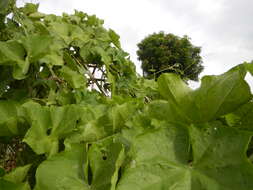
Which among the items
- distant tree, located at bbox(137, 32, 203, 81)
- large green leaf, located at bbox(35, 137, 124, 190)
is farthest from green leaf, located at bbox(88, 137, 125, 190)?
distant tree, located at bbox(137, 32, 203, 81)

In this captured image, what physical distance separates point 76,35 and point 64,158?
2.89 feet

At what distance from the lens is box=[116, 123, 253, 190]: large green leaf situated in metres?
0.40

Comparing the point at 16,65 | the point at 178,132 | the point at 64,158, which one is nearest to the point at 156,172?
the point at 178,132

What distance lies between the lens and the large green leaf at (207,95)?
0.44 metres

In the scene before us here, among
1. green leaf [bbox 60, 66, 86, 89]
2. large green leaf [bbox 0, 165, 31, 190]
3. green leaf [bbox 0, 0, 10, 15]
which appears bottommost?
Answer: large green leaf [bbox 0, 165, 31, 190]

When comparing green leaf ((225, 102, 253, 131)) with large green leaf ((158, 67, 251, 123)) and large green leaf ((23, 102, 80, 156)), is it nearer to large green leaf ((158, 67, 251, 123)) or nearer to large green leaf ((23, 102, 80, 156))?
large green leaf ((158, 67, 251, 123))

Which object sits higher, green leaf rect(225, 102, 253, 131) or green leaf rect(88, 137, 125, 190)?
green leaf rect(225, 102, 253, 131)

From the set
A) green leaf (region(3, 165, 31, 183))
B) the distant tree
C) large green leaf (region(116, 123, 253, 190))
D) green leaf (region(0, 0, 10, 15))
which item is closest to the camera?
large green leaf (region(116, 123, 253, 190))

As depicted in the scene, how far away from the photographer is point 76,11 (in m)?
1.74

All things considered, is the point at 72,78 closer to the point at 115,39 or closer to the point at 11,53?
the point at 11,53

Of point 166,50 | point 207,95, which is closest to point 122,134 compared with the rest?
point 207,95

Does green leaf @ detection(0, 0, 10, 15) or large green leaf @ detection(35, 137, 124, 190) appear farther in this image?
green leaf @ detection(0, 0, 10, 15)

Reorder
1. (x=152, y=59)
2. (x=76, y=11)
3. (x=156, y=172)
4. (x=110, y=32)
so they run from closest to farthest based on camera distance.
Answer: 1. (x=156, y=172)
2. (x=110, y=32)
3. (x=76, y=11)
4. (x=152, y=59)

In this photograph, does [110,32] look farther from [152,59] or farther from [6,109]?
[152,59]
